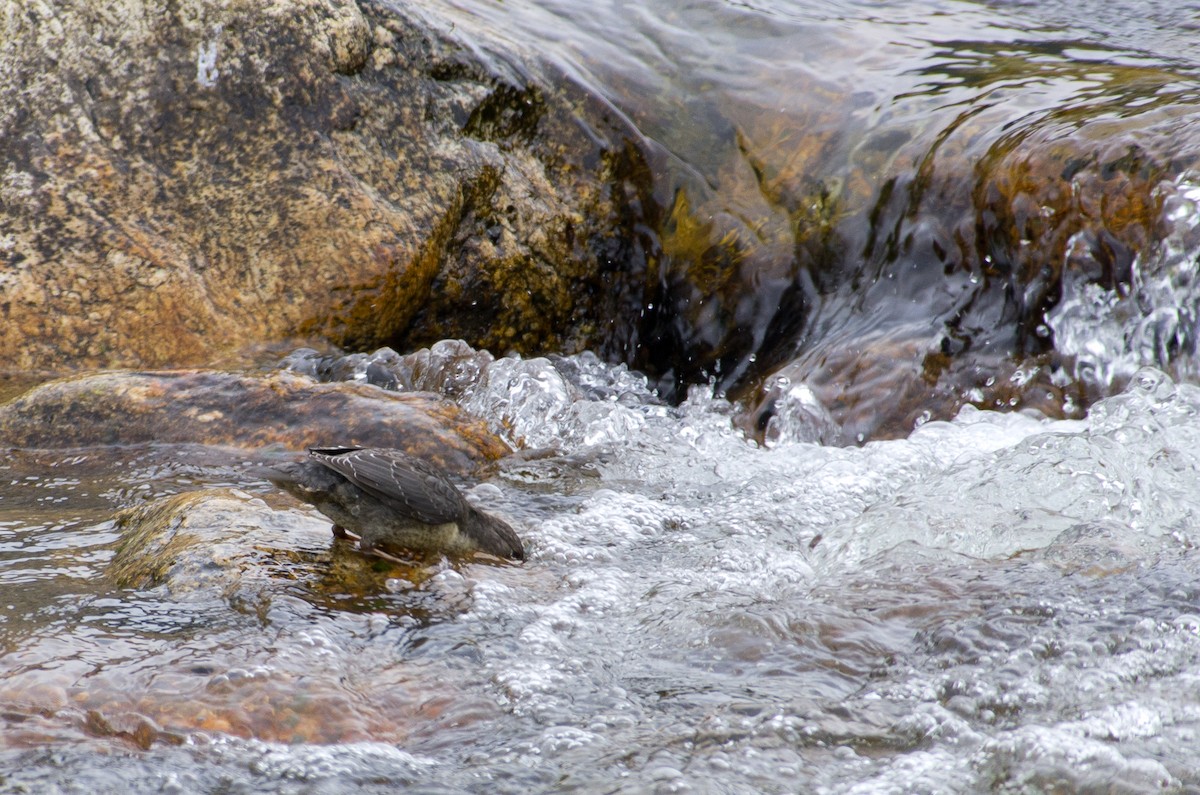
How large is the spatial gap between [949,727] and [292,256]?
4.93m

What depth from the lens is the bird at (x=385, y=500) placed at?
3867 millimetres

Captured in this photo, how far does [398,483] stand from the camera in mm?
3879

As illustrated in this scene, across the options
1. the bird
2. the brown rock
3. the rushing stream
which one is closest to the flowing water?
the rushing stream

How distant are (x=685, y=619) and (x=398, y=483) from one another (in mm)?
1093

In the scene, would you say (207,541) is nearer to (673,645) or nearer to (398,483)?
(398,483)

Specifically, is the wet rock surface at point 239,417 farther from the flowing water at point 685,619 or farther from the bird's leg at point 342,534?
the bird's leg at point 342,534

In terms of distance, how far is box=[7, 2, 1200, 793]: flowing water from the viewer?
2.71 meters

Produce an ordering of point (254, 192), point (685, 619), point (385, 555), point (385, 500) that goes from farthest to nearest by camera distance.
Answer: point (254, 192) < point (385, 555) < point (385, 500) < point (685, 619)

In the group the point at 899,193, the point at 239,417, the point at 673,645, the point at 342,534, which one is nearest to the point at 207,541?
the point at 342,534

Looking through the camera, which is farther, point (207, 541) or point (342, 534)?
point (342, 534)

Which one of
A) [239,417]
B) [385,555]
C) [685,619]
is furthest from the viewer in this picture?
[239,417]

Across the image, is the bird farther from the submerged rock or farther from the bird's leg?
the submerged rock

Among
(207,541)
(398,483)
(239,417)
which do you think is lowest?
(239,417)

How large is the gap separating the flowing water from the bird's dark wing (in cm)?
22
